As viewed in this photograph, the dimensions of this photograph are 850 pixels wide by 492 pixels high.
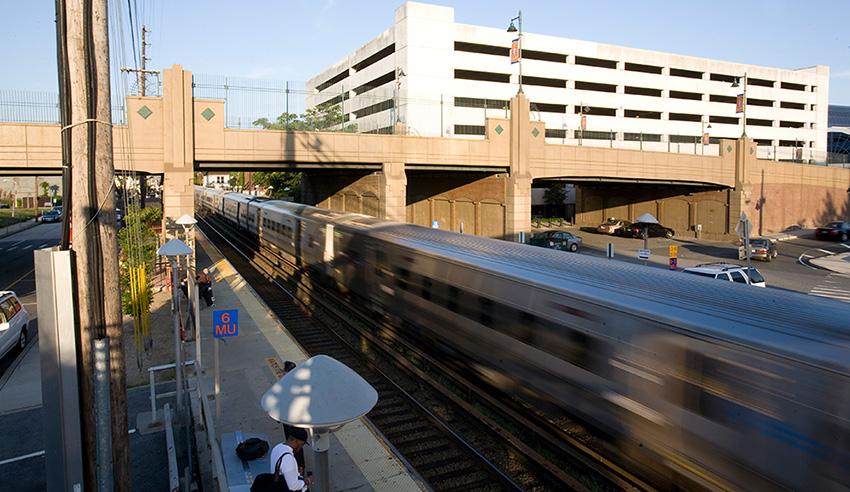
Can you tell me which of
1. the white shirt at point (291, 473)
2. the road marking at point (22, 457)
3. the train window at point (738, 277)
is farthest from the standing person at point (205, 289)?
the train window at point (738, 277)

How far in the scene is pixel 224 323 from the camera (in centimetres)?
952

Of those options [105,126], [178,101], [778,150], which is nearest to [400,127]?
[178,101]

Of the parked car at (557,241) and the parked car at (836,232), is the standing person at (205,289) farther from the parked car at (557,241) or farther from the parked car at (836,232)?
the parked car at (836,232)

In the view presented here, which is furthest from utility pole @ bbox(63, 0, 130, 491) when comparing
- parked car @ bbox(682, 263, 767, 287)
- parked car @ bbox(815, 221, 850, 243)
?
parked car @ bbox(815, 221, 850, 243)

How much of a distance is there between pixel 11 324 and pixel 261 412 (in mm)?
7911

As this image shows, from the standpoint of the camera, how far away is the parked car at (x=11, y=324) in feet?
45.6

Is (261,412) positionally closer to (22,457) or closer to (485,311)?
(22,457)

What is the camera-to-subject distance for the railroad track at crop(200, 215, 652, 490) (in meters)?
8.21

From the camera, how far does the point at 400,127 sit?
105 ft

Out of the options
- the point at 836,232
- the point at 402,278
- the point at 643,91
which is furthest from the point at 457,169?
the point at 643,91

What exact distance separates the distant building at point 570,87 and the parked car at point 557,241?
20.6m

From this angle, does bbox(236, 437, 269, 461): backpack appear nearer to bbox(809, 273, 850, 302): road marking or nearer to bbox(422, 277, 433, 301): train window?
bbox(422, 277, 433, 301): train window

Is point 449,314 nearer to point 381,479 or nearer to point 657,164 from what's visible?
point 381,479

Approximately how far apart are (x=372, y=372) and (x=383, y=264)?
3245 mm
